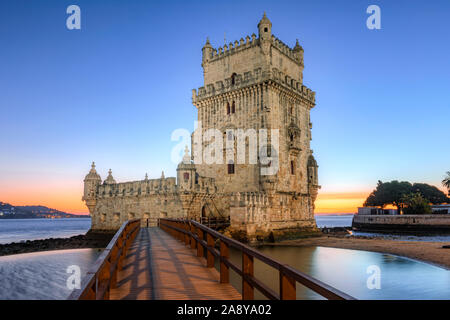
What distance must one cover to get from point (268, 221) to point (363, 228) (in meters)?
36.0

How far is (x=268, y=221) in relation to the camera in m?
29.7

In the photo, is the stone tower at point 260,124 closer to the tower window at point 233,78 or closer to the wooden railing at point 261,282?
the tower window at point 233,78

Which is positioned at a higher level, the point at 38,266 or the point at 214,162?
the point at 214,162

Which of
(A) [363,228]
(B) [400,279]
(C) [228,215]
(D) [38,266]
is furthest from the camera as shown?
(A) [363,228]

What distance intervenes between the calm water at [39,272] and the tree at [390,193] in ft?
223

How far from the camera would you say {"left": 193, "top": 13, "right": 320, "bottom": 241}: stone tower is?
29734 mm

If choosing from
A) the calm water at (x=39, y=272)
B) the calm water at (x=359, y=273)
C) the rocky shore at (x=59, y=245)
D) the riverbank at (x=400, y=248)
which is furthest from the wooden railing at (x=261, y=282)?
the rocky shore at (x=59, y=245)

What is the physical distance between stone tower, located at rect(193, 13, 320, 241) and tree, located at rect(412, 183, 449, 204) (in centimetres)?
5758

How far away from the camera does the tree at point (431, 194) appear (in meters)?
80.2

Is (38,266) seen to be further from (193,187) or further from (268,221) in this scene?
(268,221)

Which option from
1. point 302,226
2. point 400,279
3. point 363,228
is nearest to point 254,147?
point 302,226

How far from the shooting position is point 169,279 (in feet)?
25.1

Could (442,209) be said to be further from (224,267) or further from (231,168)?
(224,267)

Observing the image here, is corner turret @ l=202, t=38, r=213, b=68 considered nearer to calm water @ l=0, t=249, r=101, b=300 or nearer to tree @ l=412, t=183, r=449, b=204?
calm water @ l=0, t=249, r=101, b=300
